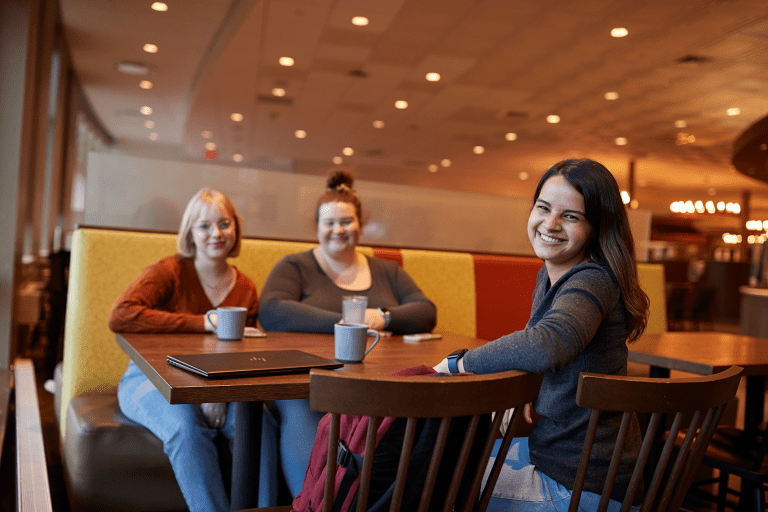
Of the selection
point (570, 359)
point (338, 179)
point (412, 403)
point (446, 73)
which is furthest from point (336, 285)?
point (446, 73)

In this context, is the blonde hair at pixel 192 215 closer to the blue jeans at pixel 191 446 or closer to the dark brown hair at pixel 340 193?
the dark brown hair at pixel 340 193

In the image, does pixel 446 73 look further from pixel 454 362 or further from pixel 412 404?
pixel 412 404

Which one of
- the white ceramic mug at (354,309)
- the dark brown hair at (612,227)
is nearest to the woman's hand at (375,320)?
the white ceramic mug at (354,309)

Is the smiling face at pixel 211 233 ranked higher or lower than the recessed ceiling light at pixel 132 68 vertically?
lower

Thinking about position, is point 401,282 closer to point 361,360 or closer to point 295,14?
point 361,360

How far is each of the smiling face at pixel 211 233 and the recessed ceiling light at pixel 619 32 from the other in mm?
4214

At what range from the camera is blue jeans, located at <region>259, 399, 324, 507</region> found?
1.49 meters

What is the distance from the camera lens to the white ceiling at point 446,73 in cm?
489

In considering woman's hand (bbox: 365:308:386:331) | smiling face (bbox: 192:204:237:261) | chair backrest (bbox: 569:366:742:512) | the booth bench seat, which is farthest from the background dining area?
smiling face (bbox: 192:204:237:261)

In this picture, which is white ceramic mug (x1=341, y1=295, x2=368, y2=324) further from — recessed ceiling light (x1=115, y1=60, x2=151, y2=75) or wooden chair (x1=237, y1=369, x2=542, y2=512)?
recessed ceiling light (x1=115, y1=60, x2=151, y2=75)

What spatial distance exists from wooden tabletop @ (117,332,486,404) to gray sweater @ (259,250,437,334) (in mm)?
64

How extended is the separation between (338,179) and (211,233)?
62cm

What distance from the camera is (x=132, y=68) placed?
24.7 feet

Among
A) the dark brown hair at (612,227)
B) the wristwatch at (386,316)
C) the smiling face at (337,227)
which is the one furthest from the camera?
the smiling face at (337,227)
